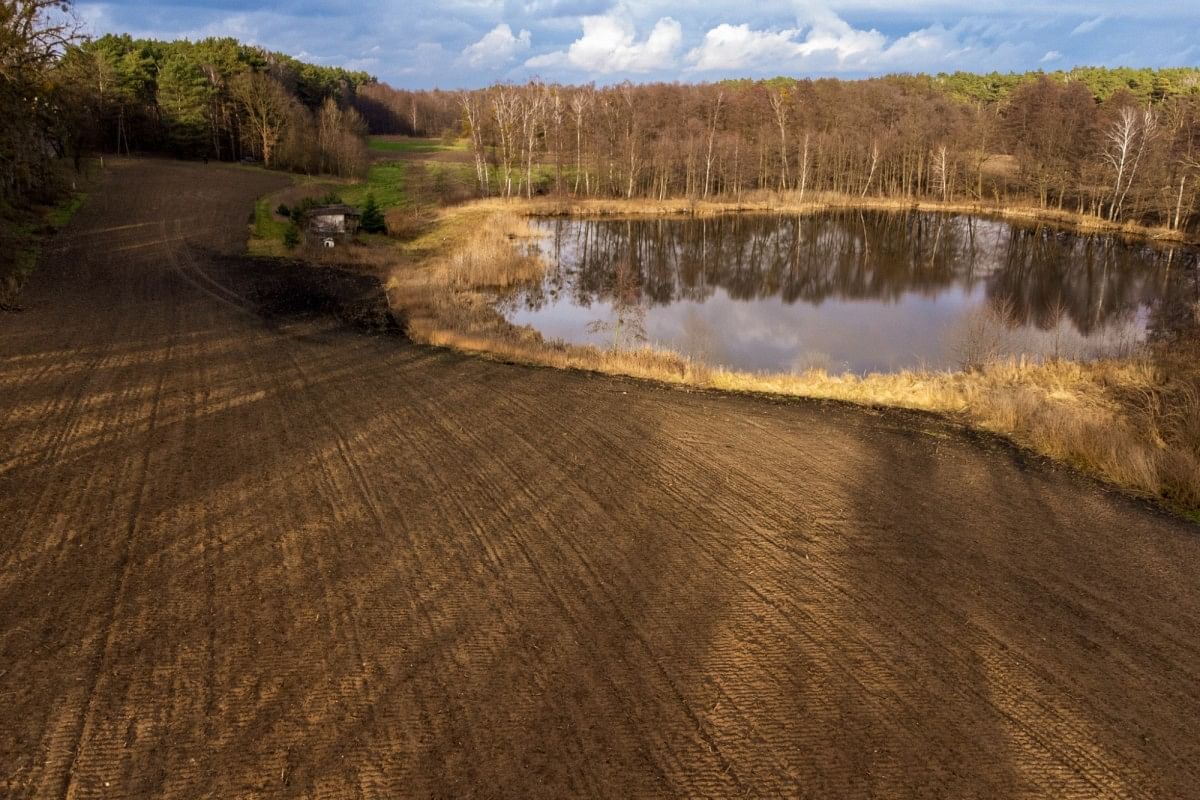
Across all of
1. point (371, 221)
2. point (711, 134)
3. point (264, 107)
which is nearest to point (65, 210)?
point (371, 221)

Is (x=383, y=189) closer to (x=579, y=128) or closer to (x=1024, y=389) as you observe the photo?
(x=579, y=128)

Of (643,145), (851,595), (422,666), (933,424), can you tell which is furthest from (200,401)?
(643,145)

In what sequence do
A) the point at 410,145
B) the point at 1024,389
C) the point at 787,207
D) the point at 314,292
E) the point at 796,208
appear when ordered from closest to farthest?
the point at 1024,389, the point at 314,292, the point at 796,208, the point at 787,207, the point at 410,145

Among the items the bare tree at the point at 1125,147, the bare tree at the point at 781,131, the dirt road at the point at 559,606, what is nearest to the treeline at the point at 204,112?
the bare tree at the point at 781,131

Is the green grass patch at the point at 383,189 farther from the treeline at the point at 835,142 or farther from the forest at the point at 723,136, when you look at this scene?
the treeline at the point at 835,142

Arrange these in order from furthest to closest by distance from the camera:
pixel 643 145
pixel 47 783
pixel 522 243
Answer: pixel 643 145 → pixel 522 243 → pixel 47 783

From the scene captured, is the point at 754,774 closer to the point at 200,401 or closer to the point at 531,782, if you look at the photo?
the point at 531,782

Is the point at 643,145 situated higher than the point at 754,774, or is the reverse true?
the point at 643,145
